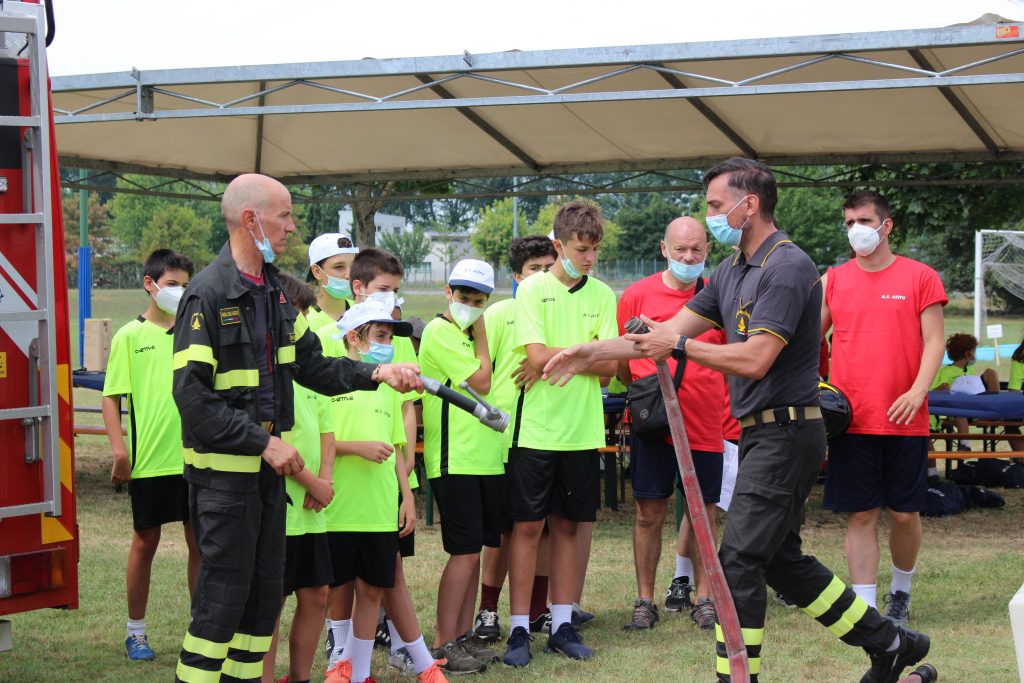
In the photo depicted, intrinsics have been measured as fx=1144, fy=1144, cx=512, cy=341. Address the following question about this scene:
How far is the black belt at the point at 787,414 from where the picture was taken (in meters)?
4.84

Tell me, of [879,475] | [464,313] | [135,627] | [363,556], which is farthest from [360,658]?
[879,475]

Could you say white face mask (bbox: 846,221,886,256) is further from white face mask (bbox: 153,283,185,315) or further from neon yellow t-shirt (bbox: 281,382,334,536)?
white face mask (bbox: 153,283,185,315)

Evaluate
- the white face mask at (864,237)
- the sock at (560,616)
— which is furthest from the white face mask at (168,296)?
the white face mask at (864,237)

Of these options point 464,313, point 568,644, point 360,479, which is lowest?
point 568,644

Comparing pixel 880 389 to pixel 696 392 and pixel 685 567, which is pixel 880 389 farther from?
pixel 685 567

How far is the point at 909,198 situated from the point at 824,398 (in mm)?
14815

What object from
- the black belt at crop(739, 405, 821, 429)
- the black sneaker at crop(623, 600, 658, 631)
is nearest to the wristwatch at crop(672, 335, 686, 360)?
the black belt at crop(739, 405, 821, 429)

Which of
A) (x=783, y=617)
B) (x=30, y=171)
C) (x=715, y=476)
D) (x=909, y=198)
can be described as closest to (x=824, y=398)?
(x=715, y=476)

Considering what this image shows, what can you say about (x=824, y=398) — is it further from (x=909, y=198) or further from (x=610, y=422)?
(x=909, y=198)

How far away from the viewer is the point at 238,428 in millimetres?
3947

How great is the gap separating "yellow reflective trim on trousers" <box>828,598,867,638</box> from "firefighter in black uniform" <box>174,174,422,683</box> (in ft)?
8.02

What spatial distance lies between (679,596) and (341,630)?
94.9 inches

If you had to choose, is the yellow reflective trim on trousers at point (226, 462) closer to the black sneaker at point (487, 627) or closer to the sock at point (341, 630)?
the sock at point (341, 630)

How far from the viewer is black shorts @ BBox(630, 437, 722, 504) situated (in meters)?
6.80
